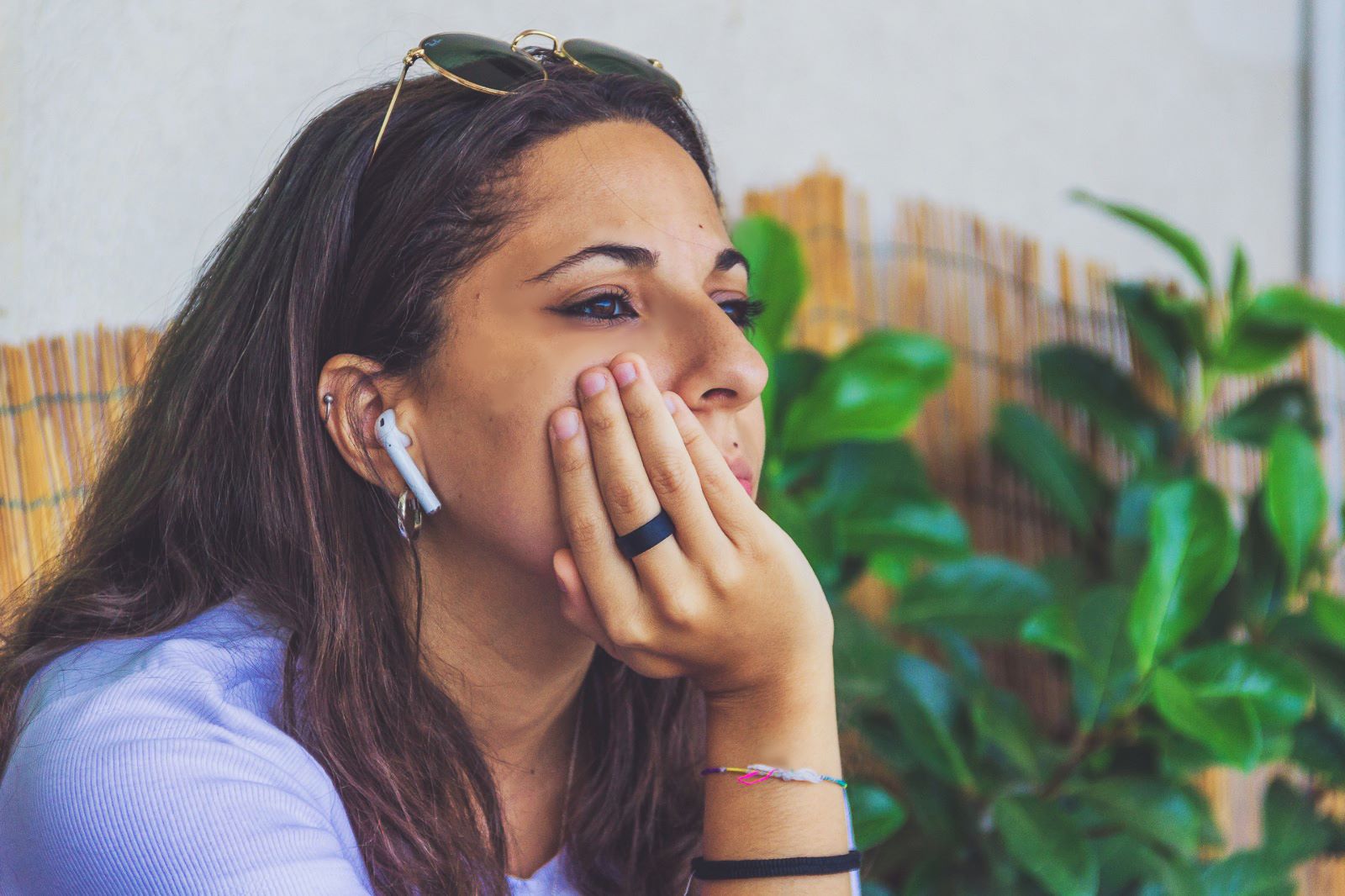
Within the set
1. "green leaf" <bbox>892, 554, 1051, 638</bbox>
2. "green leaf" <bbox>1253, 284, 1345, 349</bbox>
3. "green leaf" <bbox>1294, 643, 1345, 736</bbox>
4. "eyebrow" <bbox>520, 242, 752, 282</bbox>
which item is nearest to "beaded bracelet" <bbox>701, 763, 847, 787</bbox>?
"eyebrow" <bbox>520, 242, 752, 282</bbox>

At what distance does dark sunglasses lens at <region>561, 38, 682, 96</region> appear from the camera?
42.3 inches

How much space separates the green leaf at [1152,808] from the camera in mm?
1502

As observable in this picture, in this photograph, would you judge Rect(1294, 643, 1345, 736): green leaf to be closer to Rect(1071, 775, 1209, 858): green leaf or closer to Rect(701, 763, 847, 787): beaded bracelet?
Rect(1071, 775, 1209, 858): green leaf

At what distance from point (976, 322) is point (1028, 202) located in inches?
16.9

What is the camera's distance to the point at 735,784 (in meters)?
0.93

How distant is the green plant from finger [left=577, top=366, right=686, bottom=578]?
522mm

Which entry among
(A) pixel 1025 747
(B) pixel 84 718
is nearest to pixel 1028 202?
(A) pixel 1025 747

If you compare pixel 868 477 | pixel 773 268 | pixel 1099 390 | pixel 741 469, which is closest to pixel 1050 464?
pixel 1099 390

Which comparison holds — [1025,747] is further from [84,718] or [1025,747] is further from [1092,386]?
[84,718]

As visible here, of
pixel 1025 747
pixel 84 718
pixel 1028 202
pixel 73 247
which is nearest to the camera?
pixel 84 718

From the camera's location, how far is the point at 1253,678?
1564 millimetres

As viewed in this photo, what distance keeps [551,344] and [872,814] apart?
0.83 metres

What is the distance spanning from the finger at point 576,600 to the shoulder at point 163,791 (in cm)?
21

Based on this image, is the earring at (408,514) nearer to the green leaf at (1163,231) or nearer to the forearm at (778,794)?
the forearm at (778,794)
